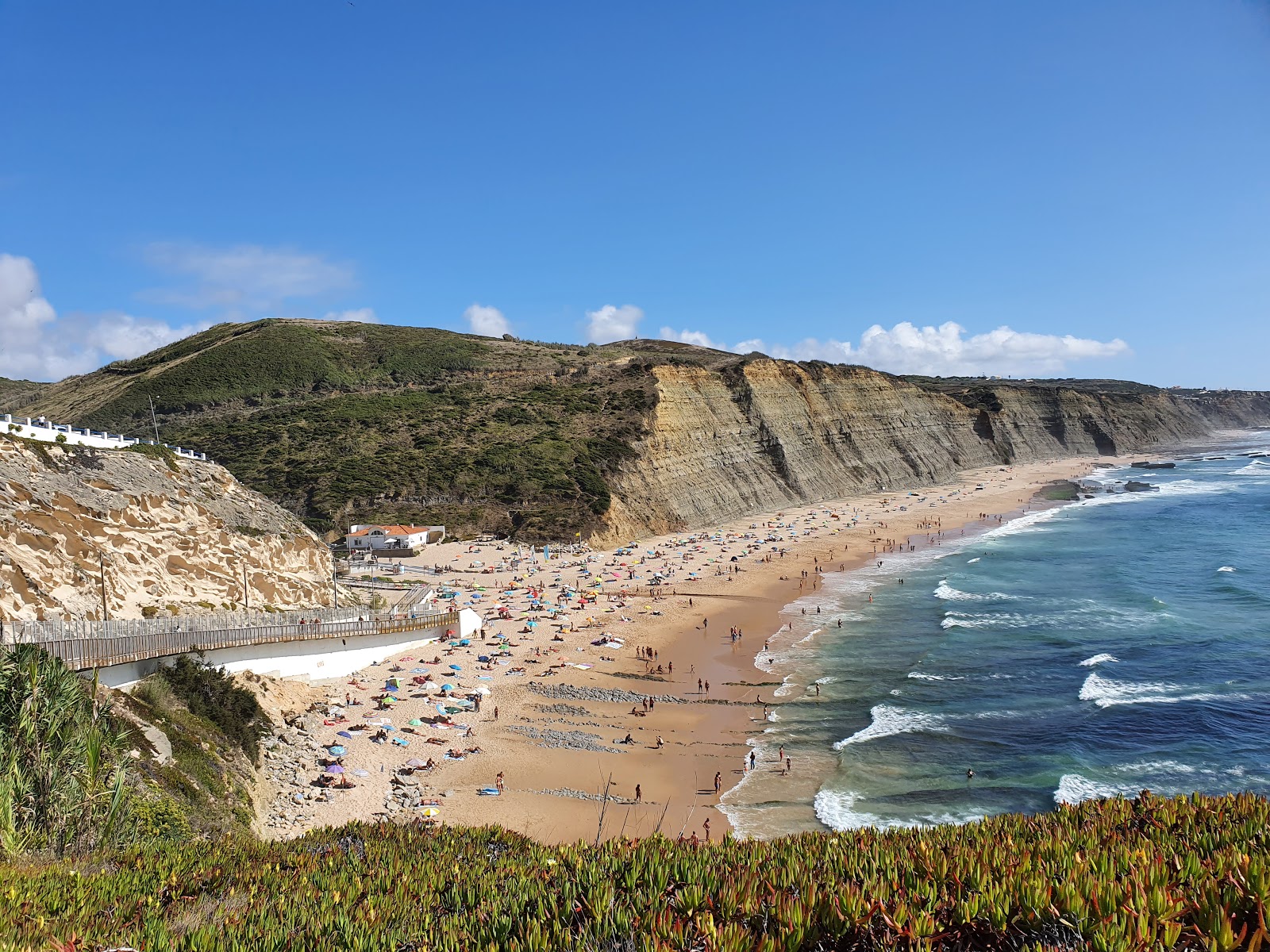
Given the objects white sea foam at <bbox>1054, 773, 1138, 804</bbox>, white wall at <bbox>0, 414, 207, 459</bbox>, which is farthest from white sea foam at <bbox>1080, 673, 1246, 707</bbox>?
white wall at <bbox>0, 414, 207, 459</bbox>

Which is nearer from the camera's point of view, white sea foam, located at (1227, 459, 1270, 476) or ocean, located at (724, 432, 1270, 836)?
ocean, located at (724, 432, 1270, 836)

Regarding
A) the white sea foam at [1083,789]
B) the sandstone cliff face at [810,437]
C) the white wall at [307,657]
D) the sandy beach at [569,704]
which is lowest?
the white sea foam at [1083,789]

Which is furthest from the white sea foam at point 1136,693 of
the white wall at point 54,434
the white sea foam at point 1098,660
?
the white wall at point 54,434

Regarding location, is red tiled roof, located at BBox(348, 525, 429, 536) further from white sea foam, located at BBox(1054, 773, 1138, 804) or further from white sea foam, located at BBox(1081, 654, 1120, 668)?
white sea foam, located at BBox(1054, 773, 1138, 804)

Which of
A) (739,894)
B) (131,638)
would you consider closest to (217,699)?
(131,638)

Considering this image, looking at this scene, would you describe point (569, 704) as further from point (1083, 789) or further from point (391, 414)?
point (391, 414)

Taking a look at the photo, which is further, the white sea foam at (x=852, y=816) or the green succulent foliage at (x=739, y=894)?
the white sea foam at (x=852, y=816)

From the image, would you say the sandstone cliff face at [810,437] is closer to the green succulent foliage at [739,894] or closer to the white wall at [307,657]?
the white wall at [307,657]
